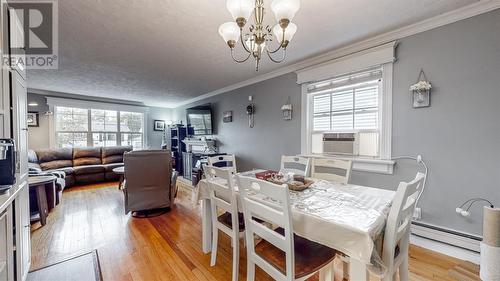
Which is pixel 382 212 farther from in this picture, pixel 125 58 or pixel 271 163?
pixel 125 58

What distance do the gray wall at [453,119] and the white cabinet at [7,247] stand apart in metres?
3.29

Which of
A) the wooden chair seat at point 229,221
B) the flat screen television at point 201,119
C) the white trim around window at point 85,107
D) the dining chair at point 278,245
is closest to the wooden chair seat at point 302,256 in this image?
the dining chair at point 278,245

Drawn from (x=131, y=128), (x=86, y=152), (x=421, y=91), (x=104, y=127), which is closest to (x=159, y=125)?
(x=131, y=128)

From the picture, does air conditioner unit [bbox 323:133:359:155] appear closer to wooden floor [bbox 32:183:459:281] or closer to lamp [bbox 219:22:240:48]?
wooden floor [bbox 32:183:459:281]

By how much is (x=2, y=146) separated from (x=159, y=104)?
6.07m

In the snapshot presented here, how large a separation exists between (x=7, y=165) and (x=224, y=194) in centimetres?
140

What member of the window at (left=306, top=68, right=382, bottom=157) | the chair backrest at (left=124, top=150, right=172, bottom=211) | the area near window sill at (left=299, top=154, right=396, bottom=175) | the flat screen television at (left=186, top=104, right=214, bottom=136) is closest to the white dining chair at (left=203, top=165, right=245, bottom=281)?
the chair backrest at (left=124, top=150, right=172, bottom=211)

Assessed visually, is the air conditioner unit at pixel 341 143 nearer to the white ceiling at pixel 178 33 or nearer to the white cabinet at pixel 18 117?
the white ceiling at pixel 178 33

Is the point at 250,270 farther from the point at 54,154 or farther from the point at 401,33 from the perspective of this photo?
the point at 54,154

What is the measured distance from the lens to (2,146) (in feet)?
3.79

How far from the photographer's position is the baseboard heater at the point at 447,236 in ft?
6.08

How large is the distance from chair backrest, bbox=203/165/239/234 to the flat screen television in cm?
360

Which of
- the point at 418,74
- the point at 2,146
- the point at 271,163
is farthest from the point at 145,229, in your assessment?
the point at 418,74

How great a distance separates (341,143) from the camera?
2.78 metres
